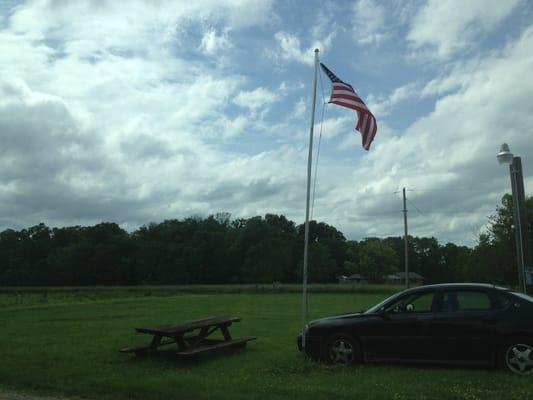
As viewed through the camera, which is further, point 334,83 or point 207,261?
point 207,261

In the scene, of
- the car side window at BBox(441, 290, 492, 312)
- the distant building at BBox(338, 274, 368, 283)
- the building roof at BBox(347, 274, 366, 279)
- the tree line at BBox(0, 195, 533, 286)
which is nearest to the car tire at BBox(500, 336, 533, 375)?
the car side window at BBox(441, 290, 492, 312)

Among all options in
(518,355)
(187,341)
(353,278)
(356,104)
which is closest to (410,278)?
(353,278)

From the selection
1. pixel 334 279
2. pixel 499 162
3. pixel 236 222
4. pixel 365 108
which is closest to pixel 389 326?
pixel 365 108

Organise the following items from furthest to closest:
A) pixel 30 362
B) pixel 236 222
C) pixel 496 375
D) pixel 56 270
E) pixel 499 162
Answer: pixel 236 222
pixel 56 270
pixel 499 162
pixel 30 362
pixel 496 375

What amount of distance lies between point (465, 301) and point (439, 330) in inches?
28.1

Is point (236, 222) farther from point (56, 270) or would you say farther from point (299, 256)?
point (56, 270)

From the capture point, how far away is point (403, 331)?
380 inches

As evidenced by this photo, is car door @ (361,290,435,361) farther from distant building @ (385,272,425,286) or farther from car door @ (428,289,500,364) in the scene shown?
distant building @ (385,272,425,286)

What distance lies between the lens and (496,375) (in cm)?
864

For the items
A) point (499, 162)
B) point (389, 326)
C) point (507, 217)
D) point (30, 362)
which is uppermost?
point (507, 217)

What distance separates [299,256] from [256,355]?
103 m

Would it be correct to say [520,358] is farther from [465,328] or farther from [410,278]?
[410,278]

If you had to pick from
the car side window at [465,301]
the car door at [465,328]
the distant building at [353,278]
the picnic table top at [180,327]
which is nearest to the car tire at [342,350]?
the car door at [465,328]

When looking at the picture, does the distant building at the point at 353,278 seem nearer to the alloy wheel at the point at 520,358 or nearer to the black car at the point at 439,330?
the black car at the point at 439,330
